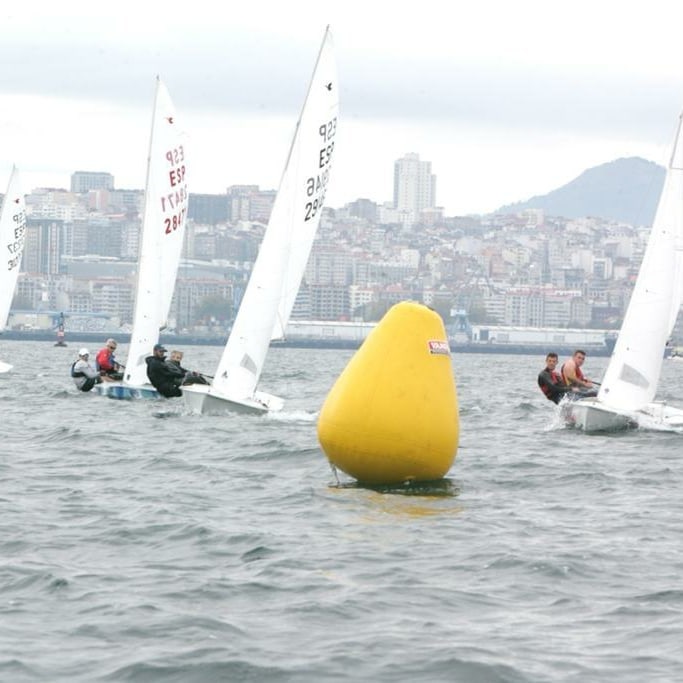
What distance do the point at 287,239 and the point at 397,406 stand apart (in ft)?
30.5

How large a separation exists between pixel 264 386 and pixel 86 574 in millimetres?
24222

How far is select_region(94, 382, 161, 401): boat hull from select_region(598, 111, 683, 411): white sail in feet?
20.7

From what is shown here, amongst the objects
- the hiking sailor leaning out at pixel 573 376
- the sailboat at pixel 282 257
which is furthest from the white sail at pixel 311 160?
the hiking sailor leaning out at pixel 573 376

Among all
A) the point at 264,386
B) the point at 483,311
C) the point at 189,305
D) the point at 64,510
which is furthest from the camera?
the point at 483,311

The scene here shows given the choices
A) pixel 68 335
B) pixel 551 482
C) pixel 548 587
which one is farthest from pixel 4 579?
pixel 68 335

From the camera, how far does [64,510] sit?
1165cm

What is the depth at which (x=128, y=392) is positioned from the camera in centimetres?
2420

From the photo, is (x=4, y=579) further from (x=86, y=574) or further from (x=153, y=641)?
(x=153, y=641)

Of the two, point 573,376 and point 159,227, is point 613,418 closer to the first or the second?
point 573,376

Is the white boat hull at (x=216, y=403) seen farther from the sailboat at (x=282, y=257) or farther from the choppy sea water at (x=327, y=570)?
the choppy sea water at (x=327, y=570)

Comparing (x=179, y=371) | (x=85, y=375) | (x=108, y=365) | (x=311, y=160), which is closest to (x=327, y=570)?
(x=311, y=160)

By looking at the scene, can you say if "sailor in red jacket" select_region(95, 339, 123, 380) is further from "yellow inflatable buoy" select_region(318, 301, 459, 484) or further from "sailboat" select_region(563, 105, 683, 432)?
"yellow inflatable buoy" select_region(318, 301, 459, 484)

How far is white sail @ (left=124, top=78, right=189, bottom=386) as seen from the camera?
25.8m

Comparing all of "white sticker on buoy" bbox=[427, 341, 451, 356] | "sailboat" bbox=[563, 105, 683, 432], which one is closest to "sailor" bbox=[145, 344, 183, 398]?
→ "sailboat" bbox=[563, 105, 683, 432]
